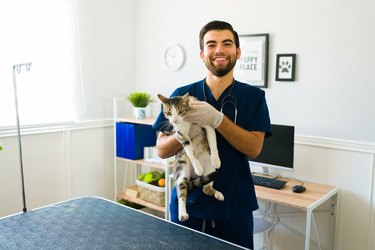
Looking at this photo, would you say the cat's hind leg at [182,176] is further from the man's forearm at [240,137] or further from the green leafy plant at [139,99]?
the green leafy plant at [139,99]

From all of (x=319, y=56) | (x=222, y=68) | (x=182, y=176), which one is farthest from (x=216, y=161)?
(x=319, y=56)

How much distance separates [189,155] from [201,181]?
0.13 meters

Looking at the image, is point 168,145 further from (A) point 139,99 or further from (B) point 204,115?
(A) point 139,99

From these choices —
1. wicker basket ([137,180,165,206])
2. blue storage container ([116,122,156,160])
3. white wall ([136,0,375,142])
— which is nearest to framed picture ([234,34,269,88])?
white wall ([136,0,375,142])

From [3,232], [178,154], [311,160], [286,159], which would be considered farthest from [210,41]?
[311,160]

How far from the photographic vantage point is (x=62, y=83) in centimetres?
310

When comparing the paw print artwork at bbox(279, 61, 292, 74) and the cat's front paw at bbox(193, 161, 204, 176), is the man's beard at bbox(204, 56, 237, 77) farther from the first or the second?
the paw print artwork at bbox(279, 61, 292, 74)

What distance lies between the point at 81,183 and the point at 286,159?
186 centimetres

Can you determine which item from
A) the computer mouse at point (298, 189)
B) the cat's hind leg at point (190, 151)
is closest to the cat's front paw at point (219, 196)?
the cat's hind leg at point (190, 151)

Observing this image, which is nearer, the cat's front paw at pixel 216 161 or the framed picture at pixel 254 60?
the cat's front paw at pixel 216 161

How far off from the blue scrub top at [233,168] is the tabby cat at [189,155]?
0.05 m

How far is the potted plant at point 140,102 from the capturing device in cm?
328

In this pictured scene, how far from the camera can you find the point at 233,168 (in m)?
1.52

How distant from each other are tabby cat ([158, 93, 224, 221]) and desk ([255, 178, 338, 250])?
0.88m
